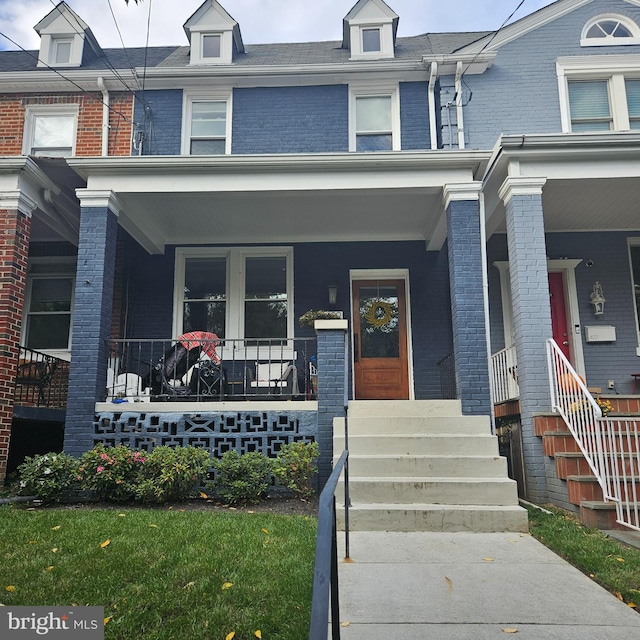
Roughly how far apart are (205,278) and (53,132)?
377 cm

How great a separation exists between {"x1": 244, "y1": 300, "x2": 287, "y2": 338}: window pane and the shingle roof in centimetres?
406

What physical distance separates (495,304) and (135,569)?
7029mm

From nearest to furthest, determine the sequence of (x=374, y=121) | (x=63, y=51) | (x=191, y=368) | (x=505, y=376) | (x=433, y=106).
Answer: (x=191, y=368) < (x=505, y=376) < (x=433, y=106) < (x=374, y=121) < (x=63, y=51)

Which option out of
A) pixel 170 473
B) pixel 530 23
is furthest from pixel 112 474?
pixel 530 23

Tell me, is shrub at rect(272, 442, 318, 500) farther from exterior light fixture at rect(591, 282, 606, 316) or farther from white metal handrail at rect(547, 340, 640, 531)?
exterior light fixture at rect(591, 282, 606, 316)

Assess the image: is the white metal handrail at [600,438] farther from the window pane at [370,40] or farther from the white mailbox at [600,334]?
the window pane at [370,40]

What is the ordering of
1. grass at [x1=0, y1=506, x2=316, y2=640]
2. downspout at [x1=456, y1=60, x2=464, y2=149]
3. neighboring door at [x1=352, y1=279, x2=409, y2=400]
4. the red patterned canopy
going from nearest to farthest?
grass at [x1=0, y1=506, x2=316, y2=640] < the red patterned canopy < neighboring door at [x1=352, y1=279, x2=409, y2=400] < downspout at [x1=456, y1=60, x2=464, y2=149]

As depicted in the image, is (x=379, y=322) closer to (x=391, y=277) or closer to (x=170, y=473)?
(x=391, y=277)

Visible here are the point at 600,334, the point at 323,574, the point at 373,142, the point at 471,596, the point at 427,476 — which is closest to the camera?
the point at 323,574

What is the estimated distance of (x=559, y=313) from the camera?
355 inches

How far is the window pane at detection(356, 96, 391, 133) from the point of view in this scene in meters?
9.77

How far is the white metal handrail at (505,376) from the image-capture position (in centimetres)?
711

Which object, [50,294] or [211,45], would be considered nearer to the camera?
[50,294]

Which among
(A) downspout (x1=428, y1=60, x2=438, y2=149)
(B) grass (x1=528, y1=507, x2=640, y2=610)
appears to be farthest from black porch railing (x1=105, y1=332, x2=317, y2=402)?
(A) downspout (x1=428, y1=60, x2=438, y2=149)
